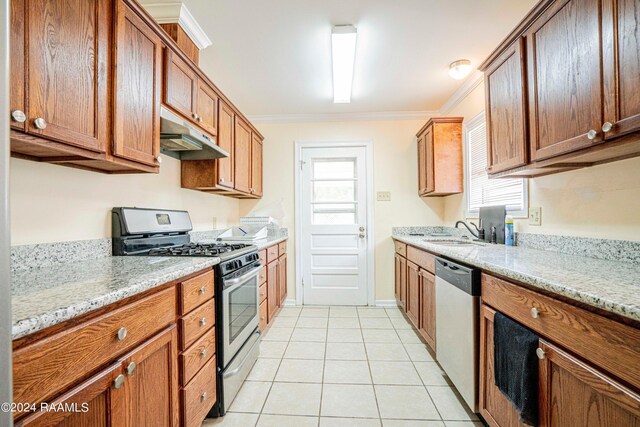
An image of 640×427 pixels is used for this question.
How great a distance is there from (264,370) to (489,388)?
4.72 ft

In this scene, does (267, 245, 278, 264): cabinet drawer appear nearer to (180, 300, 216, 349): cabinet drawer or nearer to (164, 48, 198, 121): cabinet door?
(180, 300, 216, 349): cabinet drawer

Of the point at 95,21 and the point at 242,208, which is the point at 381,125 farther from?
the point at 95,21

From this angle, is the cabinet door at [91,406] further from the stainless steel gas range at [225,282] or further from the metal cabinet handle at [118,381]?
the stainless steel gas range at [225,282]

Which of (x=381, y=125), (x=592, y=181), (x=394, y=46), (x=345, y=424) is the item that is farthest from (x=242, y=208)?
(x=592, y=181)

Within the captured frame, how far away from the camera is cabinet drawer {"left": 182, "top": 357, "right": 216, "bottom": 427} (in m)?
1.23

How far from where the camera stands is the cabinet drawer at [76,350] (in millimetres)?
608

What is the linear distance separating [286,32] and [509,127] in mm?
1639

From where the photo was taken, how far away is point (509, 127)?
5.46 feet

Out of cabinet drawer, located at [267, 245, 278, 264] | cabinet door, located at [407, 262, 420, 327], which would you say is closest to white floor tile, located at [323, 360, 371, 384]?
cabinet door, located at [407, 262, 420, 327]

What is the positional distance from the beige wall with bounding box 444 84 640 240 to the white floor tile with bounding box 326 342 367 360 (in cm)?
157

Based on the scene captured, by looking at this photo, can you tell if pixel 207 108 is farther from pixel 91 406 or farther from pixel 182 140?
pixel 91 406

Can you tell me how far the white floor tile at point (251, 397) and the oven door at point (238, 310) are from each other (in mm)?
279

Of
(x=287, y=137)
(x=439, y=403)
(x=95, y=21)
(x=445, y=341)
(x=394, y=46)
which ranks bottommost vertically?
(x=439, y=403)

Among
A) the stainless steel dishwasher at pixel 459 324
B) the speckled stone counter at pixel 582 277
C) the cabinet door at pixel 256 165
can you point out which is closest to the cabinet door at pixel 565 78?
the speckled stone counter at pixel 582 277
